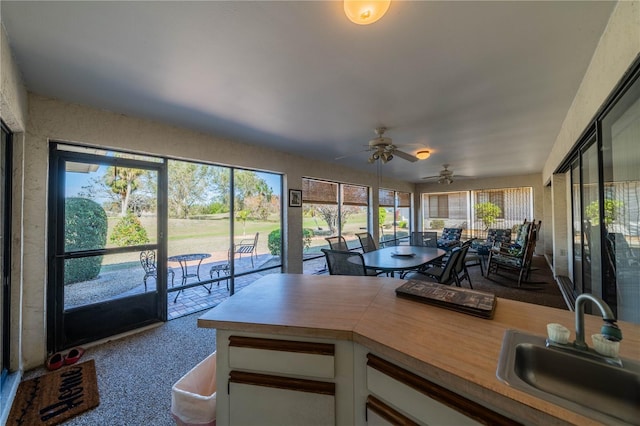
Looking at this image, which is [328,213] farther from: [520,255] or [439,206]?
[439,206]

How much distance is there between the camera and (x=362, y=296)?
1.39m

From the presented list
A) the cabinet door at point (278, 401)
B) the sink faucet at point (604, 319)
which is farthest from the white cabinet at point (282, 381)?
the sink faucet at point (604, 319)

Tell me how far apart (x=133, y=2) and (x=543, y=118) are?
151 inches

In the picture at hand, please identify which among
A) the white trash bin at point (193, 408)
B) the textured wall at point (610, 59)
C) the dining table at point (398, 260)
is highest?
the textured wall at point (610, 59)

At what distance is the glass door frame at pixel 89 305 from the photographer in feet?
7.50

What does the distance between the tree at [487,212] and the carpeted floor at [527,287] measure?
2.57m

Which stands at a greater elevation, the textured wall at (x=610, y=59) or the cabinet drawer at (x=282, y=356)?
the textured wall at (x=610, y=59)

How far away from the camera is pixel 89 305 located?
2498 millimetres

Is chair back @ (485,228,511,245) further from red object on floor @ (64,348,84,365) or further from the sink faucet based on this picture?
red object on floor @ (64,348,84,365)

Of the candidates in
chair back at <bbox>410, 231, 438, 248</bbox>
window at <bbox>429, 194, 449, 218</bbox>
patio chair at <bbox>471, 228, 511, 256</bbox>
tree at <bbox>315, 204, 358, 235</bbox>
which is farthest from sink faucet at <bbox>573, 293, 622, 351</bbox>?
window at <bbox>429, 194, 449, 218</bbox>

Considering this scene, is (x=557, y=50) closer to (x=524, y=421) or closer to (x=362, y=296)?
(x=362, y=296)

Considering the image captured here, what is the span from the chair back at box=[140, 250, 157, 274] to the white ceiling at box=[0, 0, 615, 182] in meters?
1.54

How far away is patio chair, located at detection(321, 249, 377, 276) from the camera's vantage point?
2.71 metres

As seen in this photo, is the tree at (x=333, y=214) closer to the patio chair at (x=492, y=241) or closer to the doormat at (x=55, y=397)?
the patio chair at (x=492, y=241)
